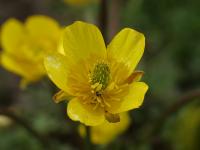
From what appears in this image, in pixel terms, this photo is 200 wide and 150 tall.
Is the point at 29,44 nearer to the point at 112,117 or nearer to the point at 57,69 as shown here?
the point at 57,69

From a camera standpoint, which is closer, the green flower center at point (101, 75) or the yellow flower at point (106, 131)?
the green flower center at point (101, 75)

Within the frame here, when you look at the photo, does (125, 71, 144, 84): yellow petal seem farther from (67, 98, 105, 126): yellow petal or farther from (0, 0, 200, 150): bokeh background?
(0, 0, 200, 150): bokeh background

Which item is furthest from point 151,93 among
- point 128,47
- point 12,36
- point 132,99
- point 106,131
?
point 132,99

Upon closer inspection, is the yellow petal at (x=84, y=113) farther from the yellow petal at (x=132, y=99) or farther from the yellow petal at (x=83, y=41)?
the yellow petal at (x=83, y=41)

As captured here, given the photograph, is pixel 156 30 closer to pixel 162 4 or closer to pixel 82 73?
pixel 162 4

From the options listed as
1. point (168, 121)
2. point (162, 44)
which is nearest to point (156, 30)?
point (162, 44)

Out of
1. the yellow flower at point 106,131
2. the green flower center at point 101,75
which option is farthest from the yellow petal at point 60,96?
the yellow flower at point 106,131
